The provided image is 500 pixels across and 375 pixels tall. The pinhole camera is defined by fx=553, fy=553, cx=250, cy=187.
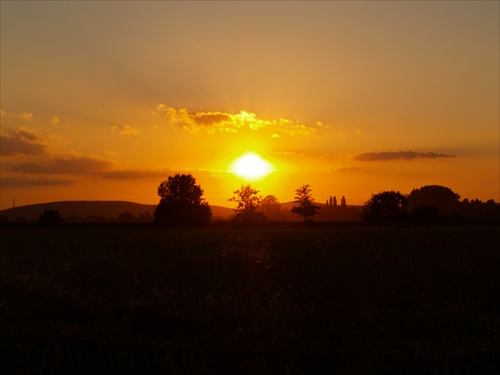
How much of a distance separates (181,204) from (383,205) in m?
42.3

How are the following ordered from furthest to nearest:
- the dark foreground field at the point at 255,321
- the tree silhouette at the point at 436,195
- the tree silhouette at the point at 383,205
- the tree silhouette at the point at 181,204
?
the tree silhouette at the point at 436,195, the tree silhouette at the point at 383,205, the tree silhouette at the point at 181,204, the dark foreground field at the point at 255,321

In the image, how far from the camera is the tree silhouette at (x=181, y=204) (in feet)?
311

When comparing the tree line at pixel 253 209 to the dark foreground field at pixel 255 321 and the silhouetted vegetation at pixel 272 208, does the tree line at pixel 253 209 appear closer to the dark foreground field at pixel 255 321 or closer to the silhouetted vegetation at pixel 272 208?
the silhouetted vegetation at pixel 272 208

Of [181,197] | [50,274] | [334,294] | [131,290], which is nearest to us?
[334,294]

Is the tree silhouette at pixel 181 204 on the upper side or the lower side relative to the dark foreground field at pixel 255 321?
upper

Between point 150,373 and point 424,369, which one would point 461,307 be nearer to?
point 424,369

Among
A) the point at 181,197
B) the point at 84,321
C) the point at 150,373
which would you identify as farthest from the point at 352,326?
the point at 181,197

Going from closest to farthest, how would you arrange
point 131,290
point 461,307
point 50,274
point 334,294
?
1. point 461,307
2. point 334,294
3. point 131,290
4. point 50,274

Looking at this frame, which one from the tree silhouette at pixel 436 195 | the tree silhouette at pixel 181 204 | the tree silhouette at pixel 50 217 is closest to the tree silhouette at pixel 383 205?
the tree silhouette at pixel 181 204

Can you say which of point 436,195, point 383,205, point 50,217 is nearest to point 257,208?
point 383,205

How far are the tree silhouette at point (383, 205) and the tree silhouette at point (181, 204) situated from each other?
110 ft

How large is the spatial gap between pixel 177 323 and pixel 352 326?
3420 mm

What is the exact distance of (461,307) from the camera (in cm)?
1182

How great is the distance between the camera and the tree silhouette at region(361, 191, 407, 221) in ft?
365
